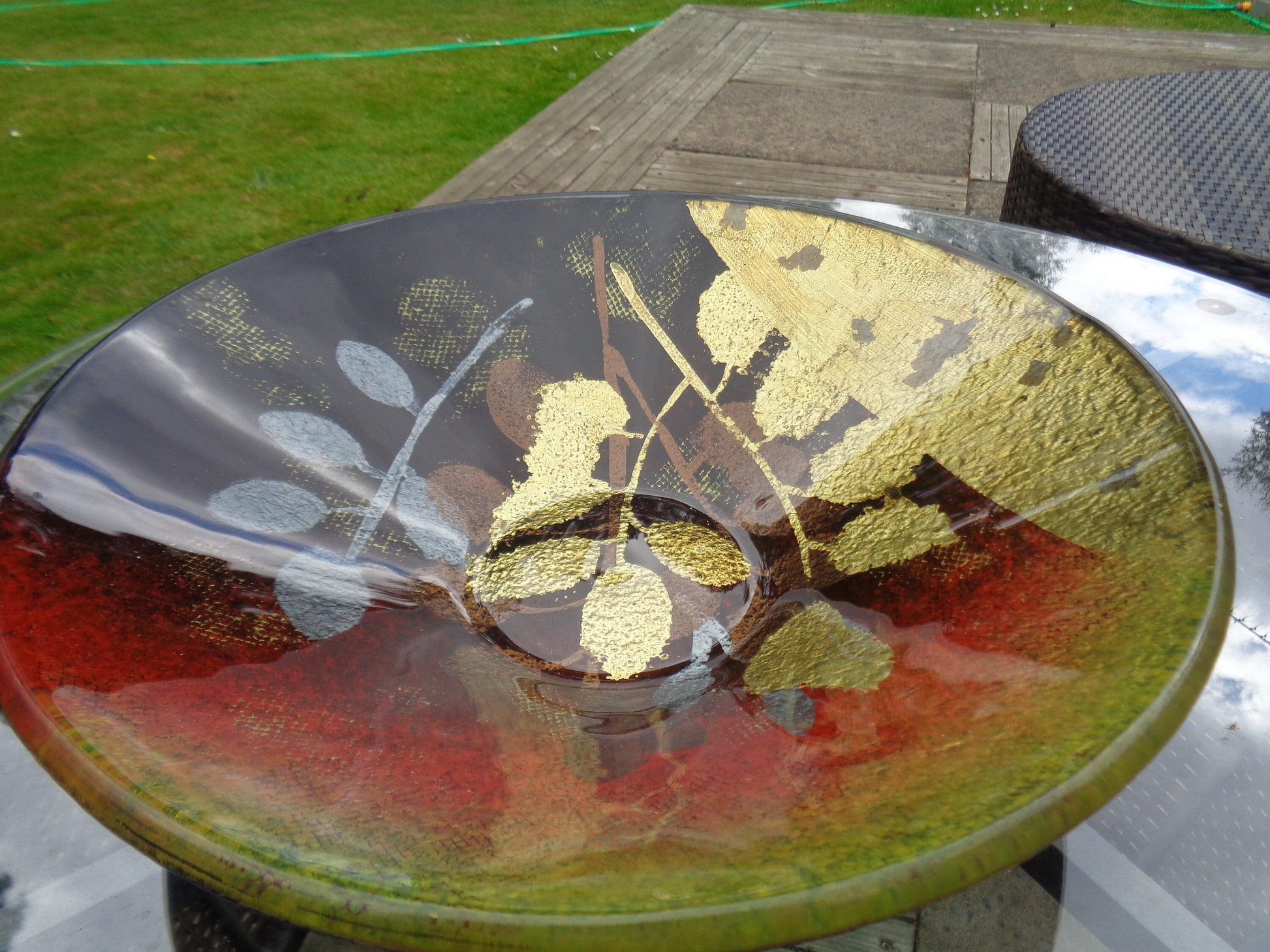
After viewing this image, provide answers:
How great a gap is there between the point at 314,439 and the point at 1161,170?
113 cm

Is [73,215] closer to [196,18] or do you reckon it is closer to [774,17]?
[196,18]

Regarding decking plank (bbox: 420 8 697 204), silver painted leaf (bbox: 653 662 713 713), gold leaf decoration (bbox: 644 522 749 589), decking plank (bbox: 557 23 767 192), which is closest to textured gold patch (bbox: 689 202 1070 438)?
gold leaf decoration (bbox: 644 522 749 589)

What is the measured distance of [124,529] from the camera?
551mm

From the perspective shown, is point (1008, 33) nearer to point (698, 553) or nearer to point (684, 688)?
point (698, 553)

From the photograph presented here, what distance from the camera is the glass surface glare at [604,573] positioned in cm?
35

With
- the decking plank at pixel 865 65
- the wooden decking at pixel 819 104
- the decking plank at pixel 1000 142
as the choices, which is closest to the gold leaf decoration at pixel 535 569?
the wooden decking at pixel 819 104

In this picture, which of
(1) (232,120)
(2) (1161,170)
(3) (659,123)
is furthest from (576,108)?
(2) (1161,170)

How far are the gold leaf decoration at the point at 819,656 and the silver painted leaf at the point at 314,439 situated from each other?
34 cm

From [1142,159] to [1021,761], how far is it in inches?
45.1

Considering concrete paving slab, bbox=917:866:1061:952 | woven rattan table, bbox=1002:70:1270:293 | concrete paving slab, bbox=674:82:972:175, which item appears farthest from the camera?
concrete paving slab, bbox=674:82:972:175

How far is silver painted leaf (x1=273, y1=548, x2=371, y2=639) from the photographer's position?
580 millimetres

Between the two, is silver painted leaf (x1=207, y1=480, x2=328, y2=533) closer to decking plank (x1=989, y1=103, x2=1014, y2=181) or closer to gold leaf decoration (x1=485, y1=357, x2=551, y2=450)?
gold leaf decoration (x1=485, y1=357, x2=551, y2=450)

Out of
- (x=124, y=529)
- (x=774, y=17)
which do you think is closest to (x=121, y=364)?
(x=124, y=529)

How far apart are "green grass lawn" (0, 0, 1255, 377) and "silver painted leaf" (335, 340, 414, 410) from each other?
4.11ft
